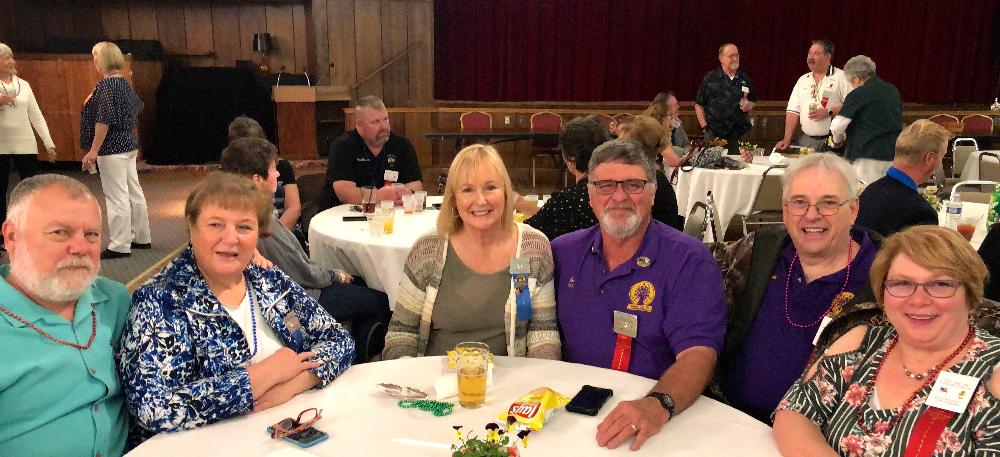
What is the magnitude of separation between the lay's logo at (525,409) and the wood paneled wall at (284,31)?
32.8 ft

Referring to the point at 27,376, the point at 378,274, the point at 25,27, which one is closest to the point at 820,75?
the point at 378,274

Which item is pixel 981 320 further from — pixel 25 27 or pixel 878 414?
pixel 25 27

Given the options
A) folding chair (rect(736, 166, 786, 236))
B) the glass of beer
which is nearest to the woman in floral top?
the glass of beer

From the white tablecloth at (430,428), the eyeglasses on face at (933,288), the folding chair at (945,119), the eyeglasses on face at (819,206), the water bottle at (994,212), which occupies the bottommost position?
the white tablecloth at (430,428)

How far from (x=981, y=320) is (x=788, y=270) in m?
0.57

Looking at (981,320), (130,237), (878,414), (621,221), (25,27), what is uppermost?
(25,27)

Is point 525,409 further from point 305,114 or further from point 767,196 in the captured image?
point 305,114

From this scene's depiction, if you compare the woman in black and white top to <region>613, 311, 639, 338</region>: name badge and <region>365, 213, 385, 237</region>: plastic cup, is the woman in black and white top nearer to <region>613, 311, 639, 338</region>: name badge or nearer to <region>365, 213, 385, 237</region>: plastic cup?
<region>365, 213, 385, 237</region>: plastic cup

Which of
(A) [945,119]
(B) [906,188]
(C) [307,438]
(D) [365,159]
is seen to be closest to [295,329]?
(C) [307,438]

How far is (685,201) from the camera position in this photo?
6547 millimetres

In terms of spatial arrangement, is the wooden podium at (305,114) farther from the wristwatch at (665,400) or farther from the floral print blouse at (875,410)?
the floral print blouse at (875,410)

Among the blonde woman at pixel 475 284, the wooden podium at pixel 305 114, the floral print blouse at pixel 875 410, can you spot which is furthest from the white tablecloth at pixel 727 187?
the wooden podium at pixel 305 114

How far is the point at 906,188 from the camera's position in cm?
309

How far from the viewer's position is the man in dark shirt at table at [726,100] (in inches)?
324
